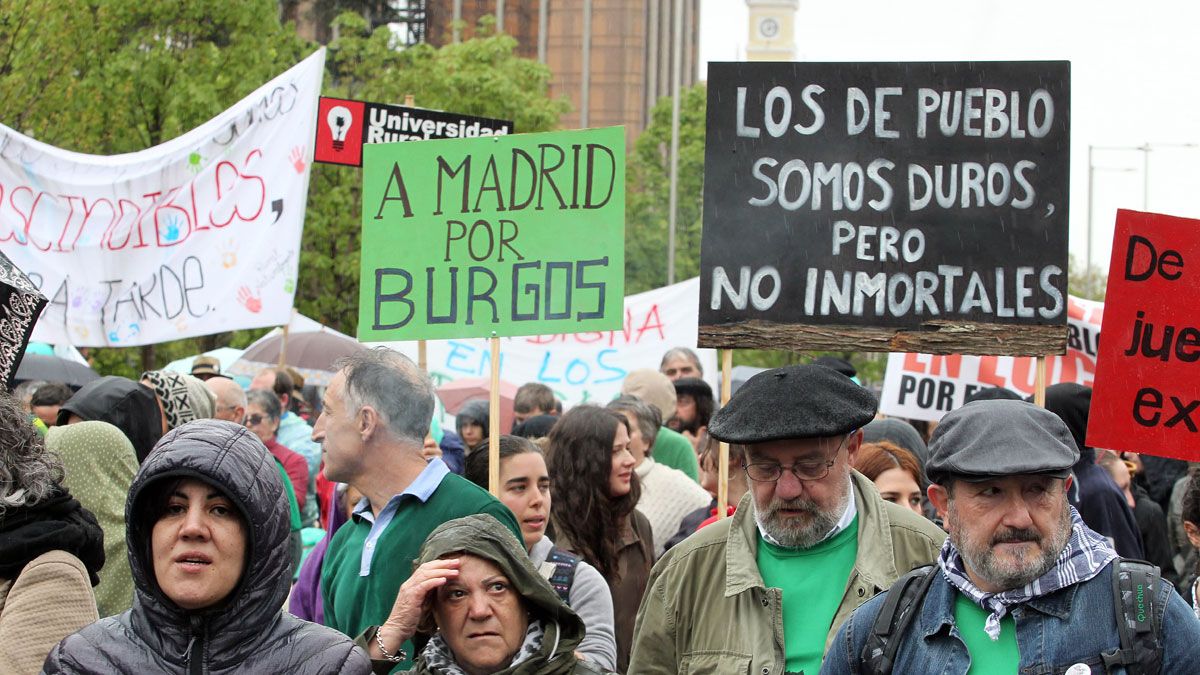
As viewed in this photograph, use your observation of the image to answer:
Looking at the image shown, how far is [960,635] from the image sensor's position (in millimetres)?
3328

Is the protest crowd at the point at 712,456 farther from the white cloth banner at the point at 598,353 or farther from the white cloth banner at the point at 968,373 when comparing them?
the white cloth banner at the point at 598,353

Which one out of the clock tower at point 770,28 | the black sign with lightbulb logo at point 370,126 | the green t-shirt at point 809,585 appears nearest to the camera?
the green t-shirt at point 809,585

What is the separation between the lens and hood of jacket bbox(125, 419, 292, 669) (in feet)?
11.1

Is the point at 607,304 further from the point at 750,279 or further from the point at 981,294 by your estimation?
the point at 981,294

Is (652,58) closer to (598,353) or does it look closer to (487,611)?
(598,353)

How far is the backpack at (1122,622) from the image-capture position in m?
3.14

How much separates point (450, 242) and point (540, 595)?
2862 millimetres

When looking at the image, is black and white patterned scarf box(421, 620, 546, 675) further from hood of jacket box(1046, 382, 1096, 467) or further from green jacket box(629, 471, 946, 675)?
hood of jacket box(1046, 382, 1096, 467)

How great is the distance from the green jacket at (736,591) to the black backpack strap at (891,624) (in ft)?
2.03

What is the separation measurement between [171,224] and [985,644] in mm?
8140

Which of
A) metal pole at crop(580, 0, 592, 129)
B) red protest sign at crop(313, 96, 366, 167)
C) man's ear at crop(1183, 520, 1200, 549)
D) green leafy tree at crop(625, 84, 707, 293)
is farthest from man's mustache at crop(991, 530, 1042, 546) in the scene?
metal pole at crop(580, 0, 592, 129)

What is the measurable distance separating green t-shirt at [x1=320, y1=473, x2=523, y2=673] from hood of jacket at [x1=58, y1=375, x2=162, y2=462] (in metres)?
1.99

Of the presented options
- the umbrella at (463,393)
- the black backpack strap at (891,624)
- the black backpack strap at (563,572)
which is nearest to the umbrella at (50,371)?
the umbrella at (463,393)

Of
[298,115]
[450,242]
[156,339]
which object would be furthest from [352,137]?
[450,242]
